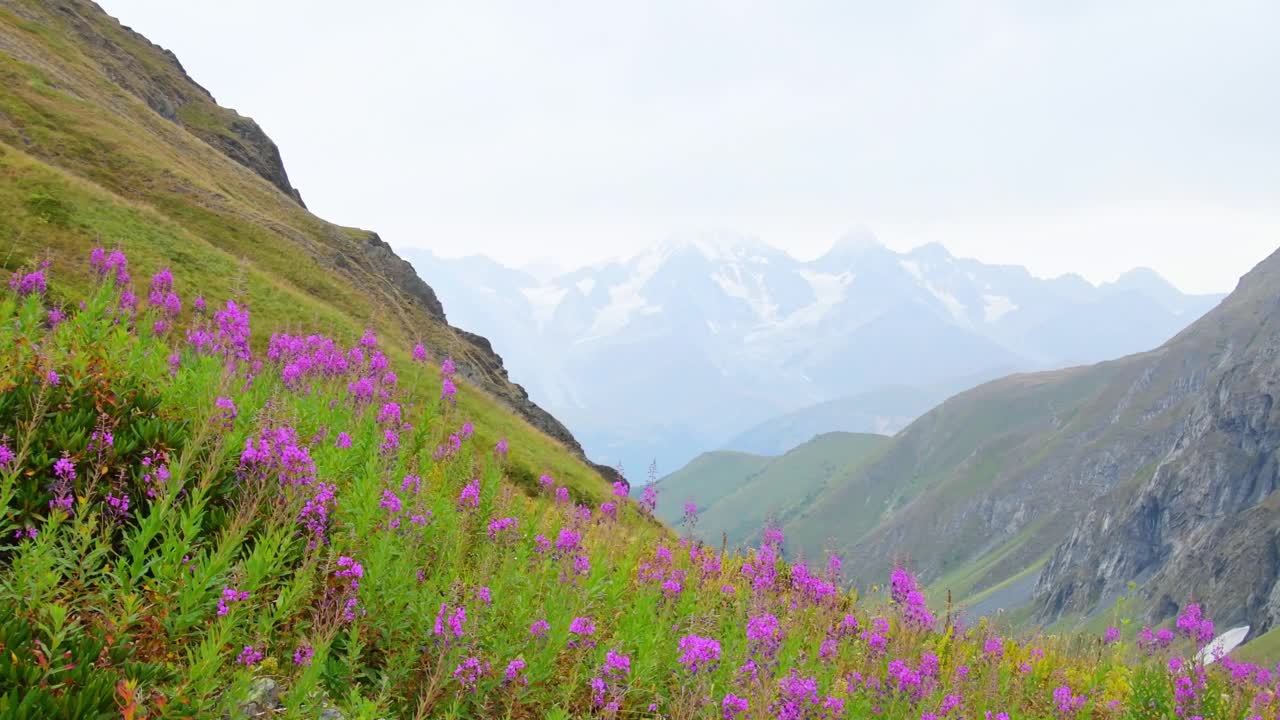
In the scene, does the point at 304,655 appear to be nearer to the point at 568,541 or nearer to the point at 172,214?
the point at 568,541

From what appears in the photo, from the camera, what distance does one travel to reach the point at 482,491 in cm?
973

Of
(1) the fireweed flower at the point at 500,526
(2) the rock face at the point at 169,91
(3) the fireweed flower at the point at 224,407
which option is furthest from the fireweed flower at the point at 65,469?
(2) the rock face at the point at 169,91

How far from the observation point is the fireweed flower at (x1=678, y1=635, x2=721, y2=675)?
20.7 feet

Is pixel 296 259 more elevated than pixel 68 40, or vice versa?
pixel 68 40

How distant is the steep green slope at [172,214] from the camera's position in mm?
26344

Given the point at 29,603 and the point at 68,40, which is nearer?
the point at 29,603

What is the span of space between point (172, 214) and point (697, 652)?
135 feet

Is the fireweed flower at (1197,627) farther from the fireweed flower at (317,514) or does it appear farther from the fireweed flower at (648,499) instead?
the fireweed flower at (317,514)

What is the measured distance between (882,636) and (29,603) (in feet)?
24.5

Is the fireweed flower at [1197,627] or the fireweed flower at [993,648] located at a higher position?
the fireweed flower at [1197,627]

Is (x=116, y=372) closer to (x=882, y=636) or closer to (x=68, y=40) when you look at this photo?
(x=882, y=636)

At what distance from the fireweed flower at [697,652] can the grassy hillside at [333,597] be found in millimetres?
19

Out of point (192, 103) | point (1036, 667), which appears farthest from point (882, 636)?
point (192, 103)

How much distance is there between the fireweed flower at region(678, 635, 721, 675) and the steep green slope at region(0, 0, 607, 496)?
9.53 m
